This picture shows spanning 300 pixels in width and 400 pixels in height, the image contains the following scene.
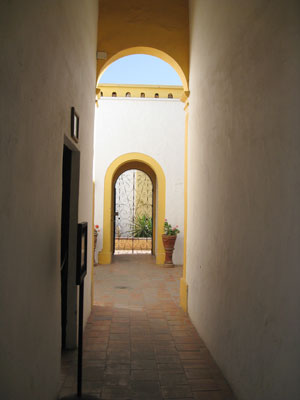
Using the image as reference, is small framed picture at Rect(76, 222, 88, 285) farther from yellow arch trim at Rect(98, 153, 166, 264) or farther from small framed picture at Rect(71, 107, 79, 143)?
yellow arch trim at Rect(98, 153, 166, 264)

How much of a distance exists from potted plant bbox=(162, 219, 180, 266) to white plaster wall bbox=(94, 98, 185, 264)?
51 centimetres

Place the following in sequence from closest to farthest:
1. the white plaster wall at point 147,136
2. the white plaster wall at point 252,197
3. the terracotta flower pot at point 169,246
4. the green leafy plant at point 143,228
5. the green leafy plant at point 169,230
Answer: the white plaster wall at point 252,197 < the terracotta flower pot at point 169,246 < the green leafy plant at point 169,230 < the white plaster wall at point 147,136 < the green leafy plant at point 143,228

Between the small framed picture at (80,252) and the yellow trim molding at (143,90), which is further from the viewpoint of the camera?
the yellow trim molding at (143,90)

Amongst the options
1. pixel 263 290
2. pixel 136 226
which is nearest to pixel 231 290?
pixel 263 290

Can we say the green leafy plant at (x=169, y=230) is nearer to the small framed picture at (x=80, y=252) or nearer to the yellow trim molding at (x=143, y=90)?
the yellow trim molding at (x=143, y=90)

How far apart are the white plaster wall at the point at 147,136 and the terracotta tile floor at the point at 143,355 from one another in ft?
14.8

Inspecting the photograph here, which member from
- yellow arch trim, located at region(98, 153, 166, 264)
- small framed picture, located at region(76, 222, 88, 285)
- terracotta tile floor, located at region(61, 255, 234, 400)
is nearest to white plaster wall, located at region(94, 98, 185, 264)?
yellow arch trim, located at region(98, 153, 166, 264)

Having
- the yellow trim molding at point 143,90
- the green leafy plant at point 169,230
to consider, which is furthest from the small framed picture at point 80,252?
Answer: the yellow trim molding at point 143,90

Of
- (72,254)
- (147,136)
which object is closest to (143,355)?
(72,254)

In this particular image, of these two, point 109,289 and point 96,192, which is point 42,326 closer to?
point 109,289

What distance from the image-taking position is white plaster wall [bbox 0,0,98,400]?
64.0 inches

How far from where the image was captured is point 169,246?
32.9ft

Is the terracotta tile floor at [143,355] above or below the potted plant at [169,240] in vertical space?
below

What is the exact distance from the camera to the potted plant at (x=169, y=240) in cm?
996
